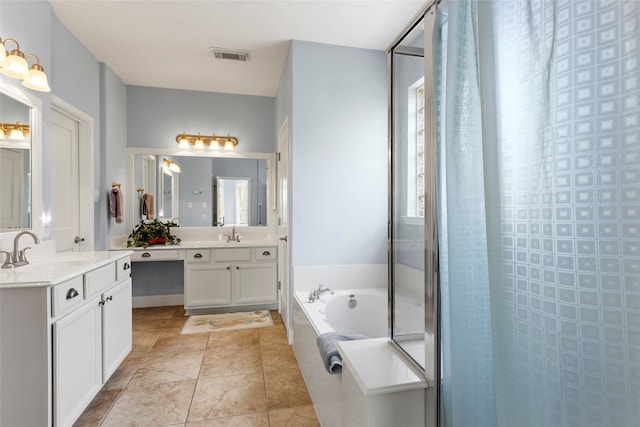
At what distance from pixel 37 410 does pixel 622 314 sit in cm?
212

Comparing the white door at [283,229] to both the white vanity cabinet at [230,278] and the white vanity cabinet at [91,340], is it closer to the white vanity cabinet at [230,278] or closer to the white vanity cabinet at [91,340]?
the white vanity cabinet at [230,278]

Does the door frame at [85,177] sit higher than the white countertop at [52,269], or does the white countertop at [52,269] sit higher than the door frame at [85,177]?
the door frame at [85,177]

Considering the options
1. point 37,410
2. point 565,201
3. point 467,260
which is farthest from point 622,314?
point 37,410

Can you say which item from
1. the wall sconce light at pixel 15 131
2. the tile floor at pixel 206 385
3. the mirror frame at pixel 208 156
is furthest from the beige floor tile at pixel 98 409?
the mirror frame at pixel 208 156

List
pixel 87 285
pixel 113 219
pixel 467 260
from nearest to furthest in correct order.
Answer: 1. pixel 467 260
2. pixel 87 285
3. pixel 113 219

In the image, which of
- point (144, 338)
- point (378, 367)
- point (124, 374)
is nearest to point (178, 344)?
point (144, 338)

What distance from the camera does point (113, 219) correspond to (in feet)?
11.2

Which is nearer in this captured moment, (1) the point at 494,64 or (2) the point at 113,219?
(1) the point at 494,64

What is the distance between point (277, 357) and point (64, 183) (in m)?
2.44

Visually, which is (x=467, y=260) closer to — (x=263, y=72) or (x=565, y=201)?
(x=565, y=201)

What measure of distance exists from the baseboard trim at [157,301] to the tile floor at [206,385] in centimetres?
86

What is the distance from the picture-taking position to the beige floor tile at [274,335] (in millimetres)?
2850

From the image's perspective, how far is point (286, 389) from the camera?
6.91 feet

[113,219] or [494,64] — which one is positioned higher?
[494,64]
